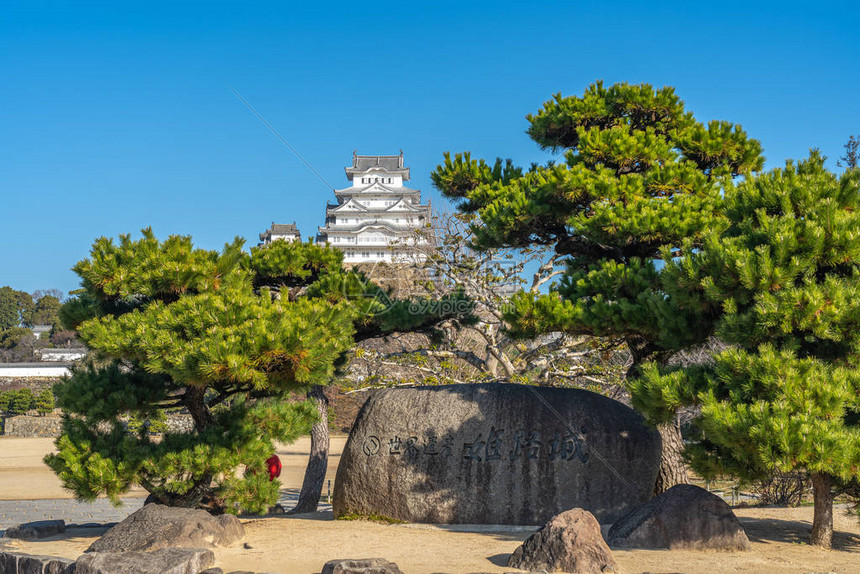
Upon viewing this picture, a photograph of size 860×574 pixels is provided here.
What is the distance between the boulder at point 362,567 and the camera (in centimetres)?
520

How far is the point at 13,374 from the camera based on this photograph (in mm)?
39250

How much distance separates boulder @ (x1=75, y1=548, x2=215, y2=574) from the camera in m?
5.54

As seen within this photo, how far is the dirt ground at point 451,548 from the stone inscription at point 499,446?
0.86 m

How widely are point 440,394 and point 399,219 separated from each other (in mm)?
41842

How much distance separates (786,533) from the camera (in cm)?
684

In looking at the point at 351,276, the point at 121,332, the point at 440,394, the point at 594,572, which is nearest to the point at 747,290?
the point at 594,572

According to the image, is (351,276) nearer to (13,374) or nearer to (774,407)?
(774,407)

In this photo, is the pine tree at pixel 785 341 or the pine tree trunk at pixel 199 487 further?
the pine tree trunk at pixel 199 487

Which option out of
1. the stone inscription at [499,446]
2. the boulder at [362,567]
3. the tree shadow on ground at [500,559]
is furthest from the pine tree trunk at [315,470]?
the boulder at [362,567]

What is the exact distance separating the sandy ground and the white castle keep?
1872cm

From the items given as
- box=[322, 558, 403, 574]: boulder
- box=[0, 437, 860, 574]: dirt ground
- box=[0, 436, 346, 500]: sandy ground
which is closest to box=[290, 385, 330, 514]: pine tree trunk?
box=[0, 437, 860, 574]: dirt ground

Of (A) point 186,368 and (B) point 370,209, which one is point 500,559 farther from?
(B) point 370,209

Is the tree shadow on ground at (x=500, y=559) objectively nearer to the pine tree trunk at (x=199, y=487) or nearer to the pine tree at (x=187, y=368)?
the pine tree at (x=187, y=368)

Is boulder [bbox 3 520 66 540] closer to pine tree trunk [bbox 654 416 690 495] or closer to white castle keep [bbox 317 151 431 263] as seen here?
pine tree trunk [bbox 654 416 690 495]
